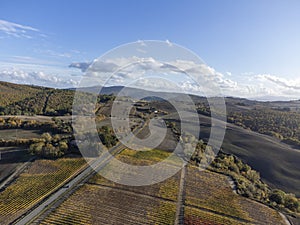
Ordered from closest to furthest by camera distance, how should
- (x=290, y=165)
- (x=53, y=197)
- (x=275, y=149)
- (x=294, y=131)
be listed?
1. (x=53, y=197)
2. (x=290, y=165)
3. (x=275, y=149)
4. (x=294, y=131)

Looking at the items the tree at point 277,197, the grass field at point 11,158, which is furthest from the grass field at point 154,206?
the grass field at point 11,158

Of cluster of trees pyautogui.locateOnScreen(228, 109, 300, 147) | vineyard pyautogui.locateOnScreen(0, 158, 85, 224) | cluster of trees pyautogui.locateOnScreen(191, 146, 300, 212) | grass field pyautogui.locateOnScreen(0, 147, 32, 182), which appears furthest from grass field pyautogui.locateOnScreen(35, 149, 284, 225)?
cluster of trees pyautogui.locateOnScreen(228, 109, 300, 147)

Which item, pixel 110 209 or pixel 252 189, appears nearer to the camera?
pixel 110 209

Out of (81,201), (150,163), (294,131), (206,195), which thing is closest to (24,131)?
(150,163)

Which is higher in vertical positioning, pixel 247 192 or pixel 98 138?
pixel 98 138

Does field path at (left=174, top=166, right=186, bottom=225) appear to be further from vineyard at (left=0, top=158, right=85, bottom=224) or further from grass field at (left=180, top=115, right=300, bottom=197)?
grass field at (left=180, top=115, right=300, bottom=197)

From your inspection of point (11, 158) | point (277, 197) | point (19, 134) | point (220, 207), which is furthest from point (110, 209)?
point (19, 134)

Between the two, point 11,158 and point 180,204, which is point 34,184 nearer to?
point 11,158

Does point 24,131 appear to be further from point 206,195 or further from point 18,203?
point 206,195
